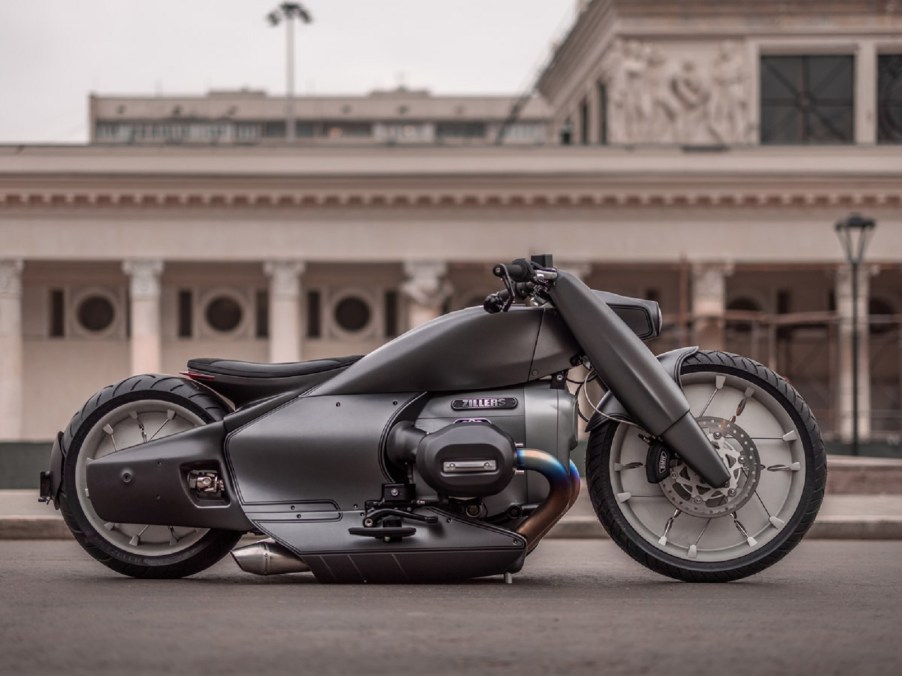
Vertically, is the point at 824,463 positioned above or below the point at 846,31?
below

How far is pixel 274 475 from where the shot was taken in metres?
6.73

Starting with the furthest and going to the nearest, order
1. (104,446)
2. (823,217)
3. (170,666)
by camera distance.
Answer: (823,217), (104,446), (170,666)

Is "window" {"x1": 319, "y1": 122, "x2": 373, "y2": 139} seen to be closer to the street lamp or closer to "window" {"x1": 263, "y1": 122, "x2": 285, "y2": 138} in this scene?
"window" {"x1": 263, "y1": 122, "x2": 285, "y2": 138}

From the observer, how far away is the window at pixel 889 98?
49.4 m

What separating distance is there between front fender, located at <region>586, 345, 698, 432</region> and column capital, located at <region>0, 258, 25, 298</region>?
4240 centimetres

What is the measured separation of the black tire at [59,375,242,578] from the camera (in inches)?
273

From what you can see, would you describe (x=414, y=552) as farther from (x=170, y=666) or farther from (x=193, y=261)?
(x=193, y=261)

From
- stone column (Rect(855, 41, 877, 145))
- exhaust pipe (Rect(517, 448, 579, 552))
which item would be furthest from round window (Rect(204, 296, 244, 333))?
exhaust pipe (Rect(517, 448, 579, 552))

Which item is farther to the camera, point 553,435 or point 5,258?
point 5,258

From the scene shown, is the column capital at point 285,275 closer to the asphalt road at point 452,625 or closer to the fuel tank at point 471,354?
the asphalt road at point 452,625

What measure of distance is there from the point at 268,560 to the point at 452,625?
1516 millimetres

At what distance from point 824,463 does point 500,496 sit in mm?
1284

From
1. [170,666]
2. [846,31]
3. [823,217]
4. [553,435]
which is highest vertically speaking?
[846,31]

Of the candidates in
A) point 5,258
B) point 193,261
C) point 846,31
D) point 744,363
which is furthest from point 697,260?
point 744,363
